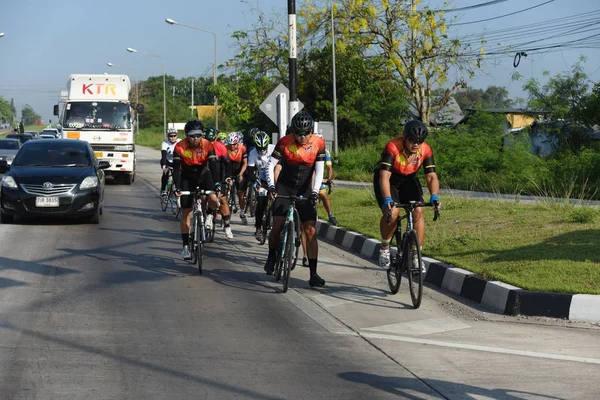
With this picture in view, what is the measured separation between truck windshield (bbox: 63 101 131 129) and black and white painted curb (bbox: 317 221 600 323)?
19063mm

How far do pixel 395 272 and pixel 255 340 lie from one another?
2.57m

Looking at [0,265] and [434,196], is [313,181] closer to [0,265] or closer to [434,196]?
[434,196]

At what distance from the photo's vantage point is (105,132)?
28.0 m

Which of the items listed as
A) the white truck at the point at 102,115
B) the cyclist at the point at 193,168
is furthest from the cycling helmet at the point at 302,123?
the white truck at the point at 102,115

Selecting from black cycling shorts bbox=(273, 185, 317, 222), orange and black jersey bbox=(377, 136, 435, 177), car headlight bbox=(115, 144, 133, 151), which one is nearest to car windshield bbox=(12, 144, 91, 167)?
black cycling shorts bbox=(273, 185, 317, 222)

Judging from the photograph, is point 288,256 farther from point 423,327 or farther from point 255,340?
point 255,340

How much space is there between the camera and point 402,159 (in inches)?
361

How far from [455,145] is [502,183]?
3966 mm

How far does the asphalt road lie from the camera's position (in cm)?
580

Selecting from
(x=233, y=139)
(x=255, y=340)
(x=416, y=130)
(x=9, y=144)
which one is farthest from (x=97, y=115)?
(x=255, y=340)

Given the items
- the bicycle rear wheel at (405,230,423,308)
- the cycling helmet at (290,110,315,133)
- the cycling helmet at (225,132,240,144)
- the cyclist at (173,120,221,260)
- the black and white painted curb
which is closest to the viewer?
the black and white painted curb

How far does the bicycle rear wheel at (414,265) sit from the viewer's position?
8594 millimetres

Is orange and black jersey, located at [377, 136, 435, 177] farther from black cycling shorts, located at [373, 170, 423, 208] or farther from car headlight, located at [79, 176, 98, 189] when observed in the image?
car headlight, located at [79, 176, 98, 189]

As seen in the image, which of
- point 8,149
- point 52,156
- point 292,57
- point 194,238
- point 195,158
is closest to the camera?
point 194,238
